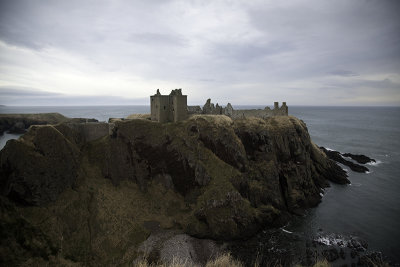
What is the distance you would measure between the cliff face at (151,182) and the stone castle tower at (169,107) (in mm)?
2972

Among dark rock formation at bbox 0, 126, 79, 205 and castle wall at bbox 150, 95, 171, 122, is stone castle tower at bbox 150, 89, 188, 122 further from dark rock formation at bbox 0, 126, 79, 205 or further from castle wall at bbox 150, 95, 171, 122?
dark rock formation at bbox 0, 126, 79, 205

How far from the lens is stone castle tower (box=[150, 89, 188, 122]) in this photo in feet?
159

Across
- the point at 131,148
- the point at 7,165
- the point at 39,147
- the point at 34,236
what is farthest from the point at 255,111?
the point at 34,236

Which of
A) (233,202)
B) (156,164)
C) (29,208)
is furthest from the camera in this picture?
(156,164)

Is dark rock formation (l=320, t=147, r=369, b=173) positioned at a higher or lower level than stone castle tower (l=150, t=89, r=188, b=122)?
lower

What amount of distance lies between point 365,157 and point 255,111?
45.1 m

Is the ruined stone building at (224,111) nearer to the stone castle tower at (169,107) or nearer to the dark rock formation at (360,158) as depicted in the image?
the stone castle tower at (169,107)

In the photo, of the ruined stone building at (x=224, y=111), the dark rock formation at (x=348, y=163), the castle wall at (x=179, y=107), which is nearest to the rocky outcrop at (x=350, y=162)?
the dark rock formation at (x=348, y=163)

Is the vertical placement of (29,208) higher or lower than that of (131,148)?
lower

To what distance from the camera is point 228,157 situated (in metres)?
44.5

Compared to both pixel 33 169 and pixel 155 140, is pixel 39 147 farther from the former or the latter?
pixel 155 140

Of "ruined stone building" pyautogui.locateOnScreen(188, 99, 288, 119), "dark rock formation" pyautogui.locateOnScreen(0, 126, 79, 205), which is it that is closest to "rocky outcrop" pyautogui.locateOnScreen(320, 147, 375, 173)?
"ruined stone building" pyautogui.locateOnScreen(188, 99, 288, 119)

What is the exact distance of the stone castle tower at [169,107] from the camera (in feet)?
159

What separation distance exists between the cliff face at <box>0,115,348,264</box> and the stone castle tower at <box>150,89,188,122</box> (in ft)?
9.75
